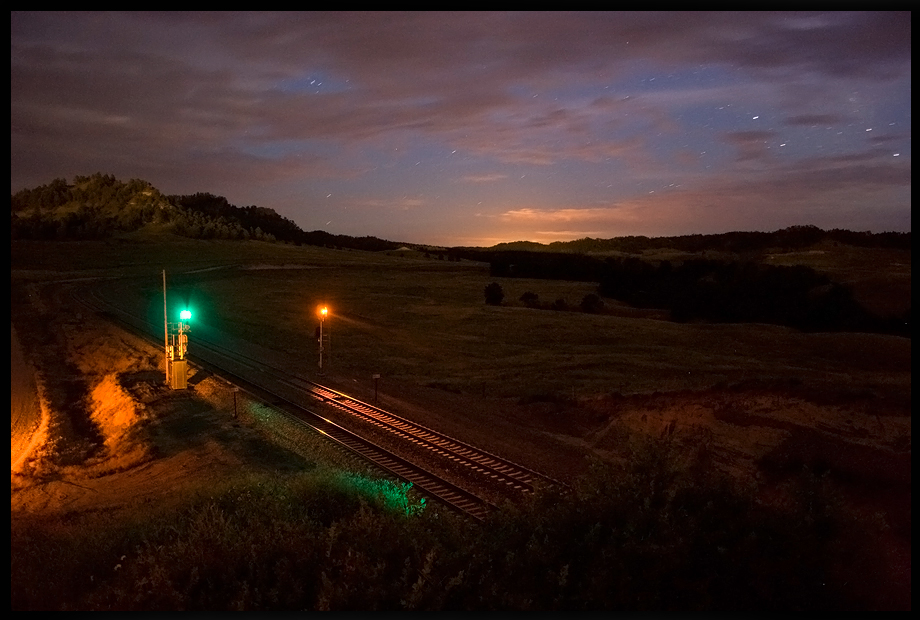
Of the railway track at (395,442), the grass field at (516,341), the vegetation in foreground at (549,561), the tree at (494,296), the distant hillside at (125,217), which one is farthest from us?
the distant hillside at (125,217)

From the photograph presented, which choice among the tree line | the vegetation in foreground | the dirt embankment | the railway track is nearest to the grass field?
→ the tree line

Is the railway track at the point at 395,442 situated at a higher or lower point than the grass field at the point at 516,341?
higher

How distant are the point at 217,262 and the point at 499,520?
4033 inches

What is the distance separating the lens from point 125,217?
487 ft

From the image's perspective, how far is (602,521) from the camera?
8414 millimetres

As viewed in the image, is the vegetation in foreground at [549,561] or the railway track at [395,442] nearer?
the vegetation in foreground at [549,561]

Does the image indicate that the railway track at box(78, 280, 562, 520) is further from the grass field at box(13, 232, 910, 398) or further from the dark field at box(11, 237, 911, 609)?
the grass field at box(13, 232, 910, 398)

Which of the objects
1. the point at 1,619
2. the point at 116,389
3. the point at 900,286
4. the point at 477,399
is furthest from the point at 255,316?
the point at 900,286

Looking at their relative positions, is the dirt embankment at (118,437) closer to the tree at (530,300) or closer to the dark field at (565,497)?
the dark field at (565,497)

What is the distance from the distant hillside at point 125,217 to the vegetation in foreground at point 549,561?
124 metres

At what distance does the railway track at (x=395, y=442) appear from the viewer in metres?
13.2

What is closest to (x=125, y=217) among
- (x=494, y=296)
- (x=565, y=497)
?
(x=494, y=296)

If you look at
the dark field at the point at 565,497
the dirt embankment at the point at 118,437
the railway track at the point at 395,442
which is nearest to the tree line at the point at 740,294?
the dark field at the point at 565,497

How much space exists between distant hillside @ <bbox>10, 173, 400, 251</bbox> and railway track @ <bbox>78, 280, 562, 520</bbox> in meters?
109
